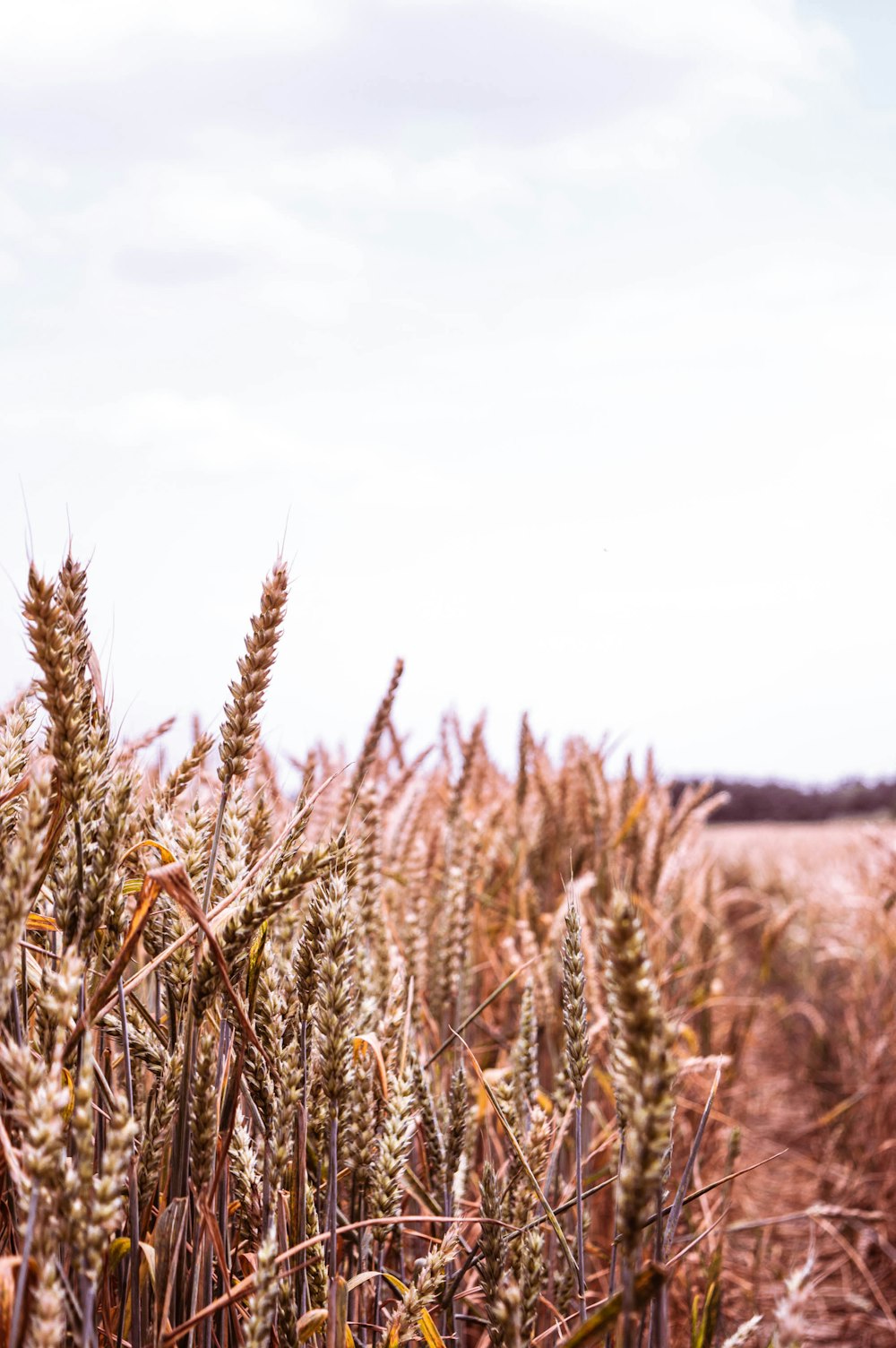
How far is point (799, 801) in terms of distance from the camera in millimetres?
25922

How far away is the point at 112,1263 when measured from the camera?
0.94 metres

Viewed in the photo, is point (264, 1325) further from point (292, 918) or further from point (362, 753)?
point (362, 753)

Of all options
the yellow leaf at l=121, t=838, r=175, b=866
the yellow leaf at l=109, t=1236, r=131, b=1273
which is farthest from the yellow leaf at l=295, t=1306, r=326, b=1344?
the yellow leaf at l=121, t=838, r=175, b=866

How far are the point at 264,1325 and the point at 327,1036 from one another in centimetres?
21

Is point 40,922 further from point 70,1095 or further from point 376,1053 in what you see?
point 376,1053

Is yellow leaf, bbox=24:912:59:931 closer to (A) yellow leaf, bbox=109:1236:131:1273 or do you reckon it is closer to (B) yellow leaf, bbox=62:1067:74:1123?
(B) yellow leaf, bbox=62:1067:74:1123

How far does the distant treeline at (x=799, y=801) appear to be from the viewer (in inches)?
1004

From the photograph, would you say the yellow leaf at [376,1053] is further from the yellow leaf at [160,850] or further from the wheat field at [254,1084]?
the yellow leaf at [160,850]

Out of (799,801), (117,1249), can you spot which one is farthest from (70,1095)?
(799,801)

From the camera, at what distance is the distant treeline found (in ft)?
83.7

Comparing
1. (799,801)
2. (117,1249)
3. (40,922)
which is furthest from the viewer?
(799,801)

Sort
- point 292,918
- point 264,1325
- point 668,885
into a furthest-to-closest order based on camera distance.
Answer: point 668,885 < point 292,918 < point 264,1325

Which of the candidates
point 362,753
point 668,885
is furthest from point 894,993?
point 362,753

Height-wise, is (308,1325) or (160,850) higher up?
(160,850)
